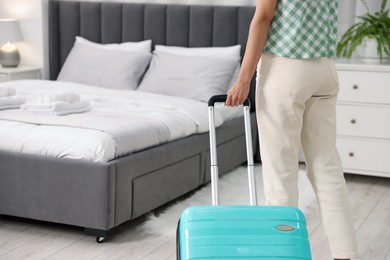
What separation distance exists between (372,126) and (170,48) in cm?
147

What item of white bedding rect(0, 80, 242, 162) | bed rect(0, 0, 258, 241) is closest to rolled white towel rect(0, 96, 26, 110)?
white bedding rect(0, 80, 242, 162)

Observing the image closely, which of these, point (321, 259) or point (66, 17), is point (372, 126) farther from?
point (66, 17)

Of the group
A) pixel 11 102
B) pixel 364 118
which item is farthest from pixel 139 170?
pixel 364 118

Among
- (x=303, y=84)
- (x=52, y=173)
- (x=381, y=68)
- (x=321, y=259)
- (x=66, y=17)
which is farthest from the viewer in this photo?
(x=66, y=17)

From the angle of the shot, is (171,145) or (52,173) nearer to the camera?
(52,173)

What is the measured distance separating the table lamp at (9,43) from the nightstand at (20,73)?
7cm

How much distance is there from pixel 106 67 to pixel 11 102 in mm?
1264

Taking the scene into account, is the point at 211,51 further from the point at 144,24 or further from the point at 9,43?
the point at 9,43

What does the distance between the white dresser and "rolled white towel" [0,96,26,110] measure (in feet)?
6.23

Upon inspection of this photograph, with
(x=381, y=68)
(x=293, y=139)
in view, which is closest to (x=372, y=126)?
(x=381, y=68)

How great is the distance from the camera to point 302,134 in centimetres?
290

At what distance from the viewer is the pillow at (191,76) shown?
4.93 metres

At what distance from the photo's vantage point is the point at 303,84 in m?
2.71

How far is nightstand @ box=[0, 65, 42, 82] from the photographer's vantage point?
18.4ft
